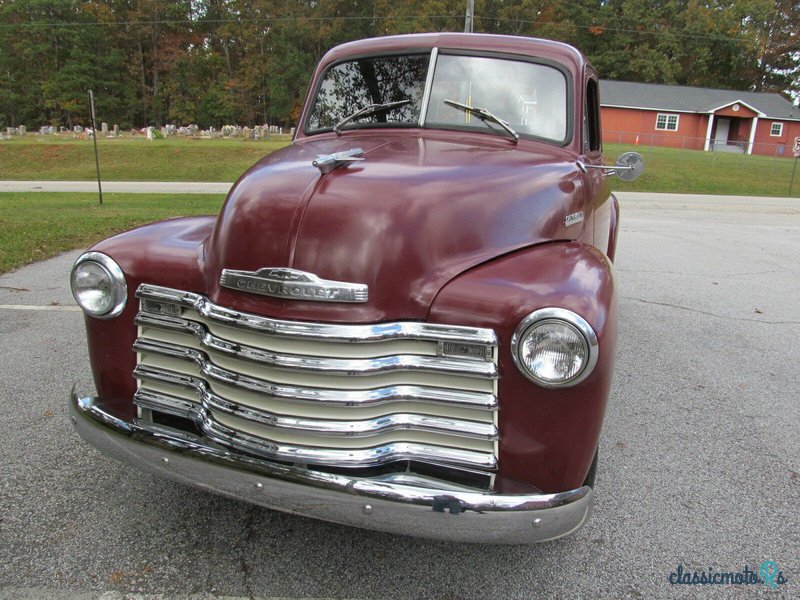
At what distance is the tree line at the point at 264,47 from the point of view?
5216 cm

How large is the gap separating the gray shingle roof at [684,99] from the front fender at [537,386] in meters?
45.6

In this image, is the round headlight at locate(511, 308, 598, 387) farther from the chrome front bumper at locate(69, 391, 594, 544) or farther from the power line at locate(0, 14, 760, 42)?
the power line at locate(0, 14, 760, 42)

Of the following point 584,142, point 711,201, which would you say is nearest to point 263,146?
point 711,201

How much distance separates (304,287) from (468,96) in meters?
1.74

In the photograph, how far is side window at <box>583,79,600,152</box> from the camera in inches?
148

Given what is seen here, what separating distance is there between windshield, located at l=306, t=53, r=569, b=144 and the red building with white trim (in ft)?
142

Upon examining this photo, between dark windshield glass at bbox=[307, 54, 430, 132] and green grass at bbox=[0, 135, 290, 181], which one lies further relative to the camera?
green grass at bbox=[0, 135, 290, 181]

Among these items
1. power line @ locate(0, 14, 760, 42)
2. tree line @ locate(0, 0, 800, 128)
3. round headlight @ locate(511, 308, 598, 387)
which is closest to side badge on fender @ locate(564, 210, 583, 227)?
round headlight @ locate(511, 308, 598, 387)

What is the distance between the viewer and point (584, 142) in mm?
3361

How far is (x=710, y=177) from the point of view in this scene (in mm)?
24031

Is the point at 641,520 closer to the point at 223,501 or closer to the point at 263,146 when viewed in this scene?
the point at 223,501

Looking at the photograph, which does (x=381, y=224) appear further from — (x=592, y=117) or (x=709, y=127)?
(x=709, y=127)

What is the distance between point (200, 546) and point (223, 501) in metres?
0.32

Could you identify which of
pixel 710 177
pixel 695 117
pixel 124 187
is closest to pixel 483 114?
pixel 124 187
